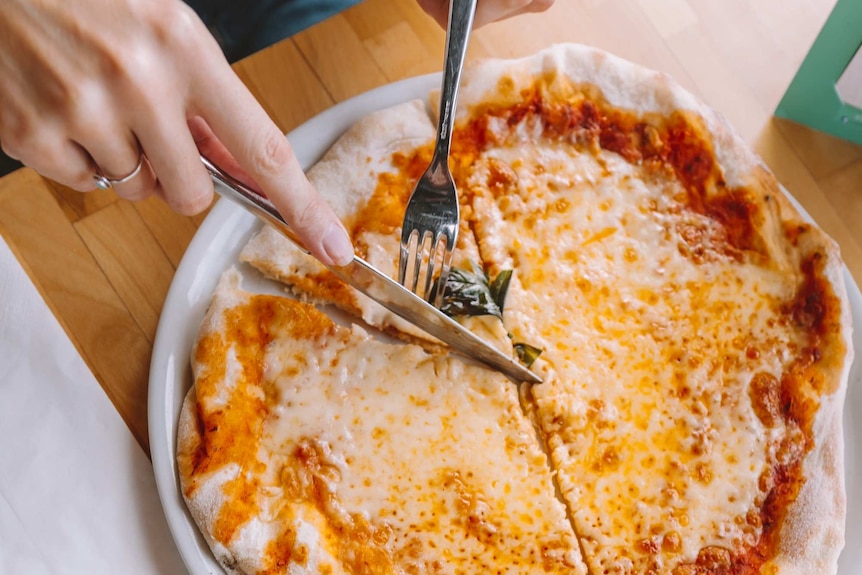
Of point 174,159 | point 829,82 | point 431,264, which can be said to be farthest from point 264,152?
point 829,82

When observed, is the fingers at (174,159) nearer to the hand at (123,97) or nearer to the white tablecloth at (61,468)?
the hand at (123,97)

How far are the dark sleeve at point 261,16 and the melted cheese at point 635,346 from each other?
0.74 meters

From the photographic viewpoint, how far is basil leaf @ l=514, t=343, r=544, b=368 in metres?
1.79

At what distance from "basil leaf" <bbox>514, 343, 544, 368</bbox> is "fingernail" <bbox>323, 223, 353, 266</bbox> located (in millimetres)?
545

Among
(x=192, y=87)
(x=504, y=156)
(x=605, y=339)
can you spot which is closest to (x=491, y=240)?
(x=504, y=156)

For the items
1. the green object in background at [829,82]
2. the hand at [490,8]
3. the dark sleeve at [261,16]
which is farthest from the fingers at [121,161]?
the green object in background at [829,82]

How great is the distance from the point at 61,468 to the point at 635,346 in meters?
1.25

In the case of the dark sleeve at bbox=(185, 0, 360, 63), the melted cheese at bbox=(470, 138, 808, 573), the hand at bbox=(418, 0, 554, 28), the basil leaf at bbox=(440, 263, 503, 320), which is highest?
the hand at bbox=(418, 0, 554, 28)

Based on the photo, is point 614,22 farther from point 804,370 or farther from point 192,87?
point 192,87

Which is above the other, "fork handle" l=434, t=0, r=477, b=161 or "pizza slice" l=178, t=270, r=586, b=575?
"fork handle" l=434, t=0, r=477, b=161

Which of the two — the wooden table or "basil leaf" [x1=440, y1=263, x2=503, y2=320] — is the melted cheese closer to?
"basil leaf" [x1=440, y1=263, x2=503, y2=320]

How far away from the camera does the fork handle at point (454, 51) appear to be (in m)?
1.64

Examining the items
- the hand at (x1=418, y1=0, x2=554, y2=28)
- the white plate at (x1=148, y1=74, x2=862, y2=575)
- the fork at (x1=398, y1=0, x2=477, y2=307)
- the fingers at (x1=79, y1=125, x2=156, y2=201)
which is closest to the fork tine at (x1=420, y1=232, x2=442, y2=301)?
the fork at (x1=398, y1=0, x2=477, y2=307)

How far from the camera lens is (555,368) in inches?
70.6
